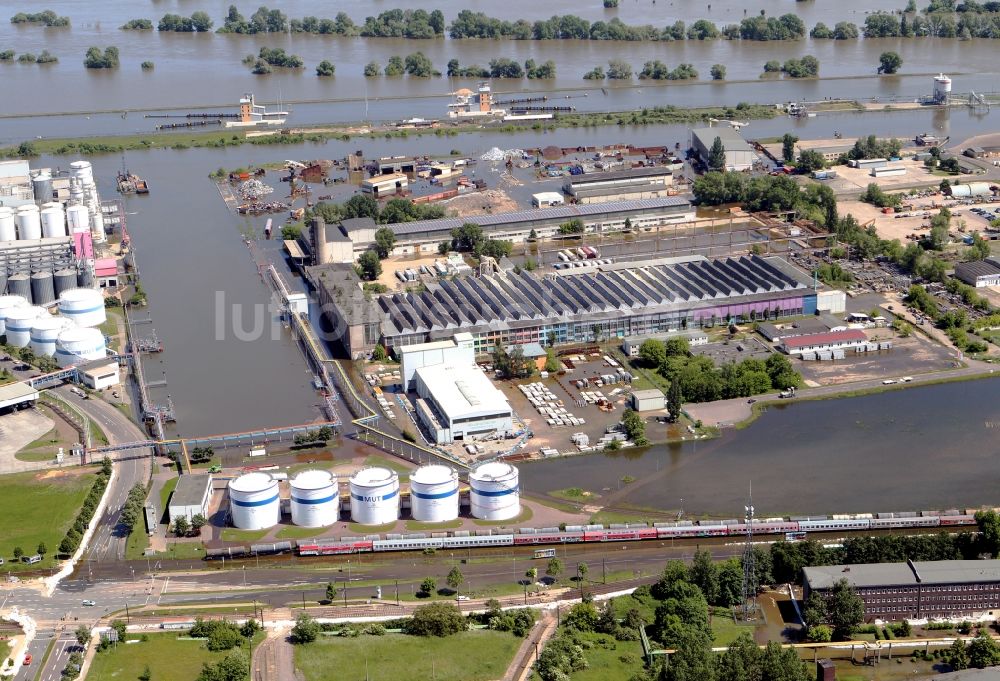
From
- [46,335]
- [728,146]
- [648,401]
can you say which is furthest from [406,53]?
[648,401]

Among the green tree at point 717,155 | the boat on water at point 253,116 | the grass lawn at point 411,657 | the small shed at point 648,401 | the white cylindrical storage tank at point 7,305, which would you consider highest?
the boat on water at point 253,116

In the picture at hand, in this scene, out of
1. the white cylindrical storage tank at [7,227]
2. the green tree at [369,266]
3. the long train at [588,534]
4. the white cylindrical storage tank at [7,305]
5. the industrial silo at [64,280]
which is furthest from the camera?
the white cylindrical storage tank at [7,227]

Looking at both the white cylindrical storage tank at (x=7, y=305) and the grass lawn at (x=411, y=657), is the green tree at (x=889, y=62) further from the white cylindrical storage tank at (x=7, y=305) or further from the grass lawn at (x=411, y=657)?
the grass lawn at (x=411, y=657)

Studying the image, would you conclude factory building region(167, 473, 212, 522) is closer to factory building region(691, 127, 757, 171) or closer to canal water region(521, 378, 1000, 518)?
canal water region(521, 378, 1000, 518)

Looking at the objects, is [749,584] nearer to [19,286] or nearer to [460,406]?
[460,406]

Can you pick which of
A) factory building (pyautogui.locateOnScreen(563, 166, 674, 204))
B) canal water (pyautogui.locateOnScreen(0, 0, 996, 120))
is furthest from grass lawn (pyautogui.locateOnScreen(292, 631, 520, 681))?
canal water (pyautogui.locateOnScreen(0, 0, 996, 120))

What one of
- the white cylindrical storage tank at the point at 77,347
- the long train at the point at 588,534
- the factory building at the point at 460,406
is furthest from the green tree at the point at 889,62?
the white cylindrical storage tank at the point at 77,347
